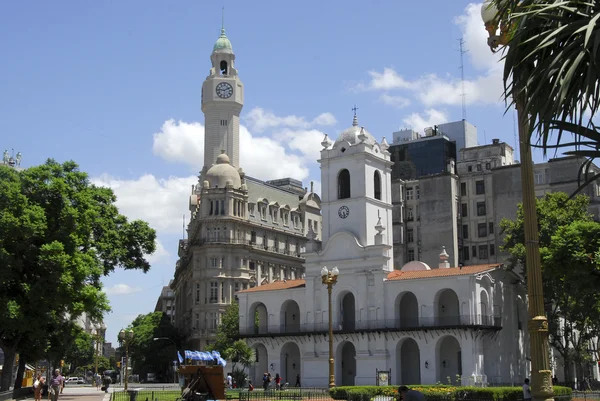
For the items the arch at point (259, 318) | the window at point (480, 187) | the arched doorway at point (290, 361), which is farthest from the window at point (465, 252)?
the arched doorway at point (290, 361)

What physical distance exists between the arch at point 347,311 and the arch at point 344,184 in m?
8.69

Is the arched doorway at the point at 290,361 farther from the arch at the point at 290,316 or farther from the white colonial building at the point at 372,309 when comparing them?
the arch at the point at 290,316

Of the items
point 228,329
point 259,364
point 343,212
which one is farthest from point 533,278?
point 228,329

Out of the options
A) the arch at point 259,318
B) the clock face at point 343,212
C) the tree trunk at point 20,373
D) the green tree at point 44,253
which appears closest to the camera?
the green tree at point 44,253

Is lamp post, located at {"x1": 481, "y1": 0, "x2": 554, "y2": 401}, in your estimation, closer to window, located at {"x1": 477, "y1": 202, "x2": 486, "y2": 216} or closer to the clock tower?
window, located at {"x1": 477, "y1": 202, "x2": 486, "y2": 216}

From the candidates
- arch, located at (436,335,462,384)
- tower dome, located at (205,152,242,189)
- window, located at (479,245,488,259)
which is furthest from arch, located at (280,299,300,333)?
window, located at (479,245,488,259)

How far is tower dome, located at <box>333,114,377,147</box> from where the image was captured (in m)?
68.6

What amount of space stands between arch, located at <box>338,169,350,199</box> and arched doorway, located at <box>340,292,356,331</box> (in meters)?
8.69

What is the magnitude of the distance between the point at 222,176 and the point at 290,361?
3179 centimetres

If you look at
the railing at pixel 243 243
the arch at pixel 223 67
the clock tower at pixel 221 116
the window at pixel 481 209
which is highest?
the arch at pixel 223 67

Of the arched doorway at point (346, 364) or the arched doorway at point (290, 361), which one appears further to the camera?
the arched doorway at point (290, 361)

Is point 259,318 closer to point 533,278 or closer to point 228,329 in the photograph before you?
point 228,329

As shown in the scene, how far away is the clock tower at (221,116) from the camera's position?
336 ft

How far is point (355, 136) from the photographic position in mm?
69125
